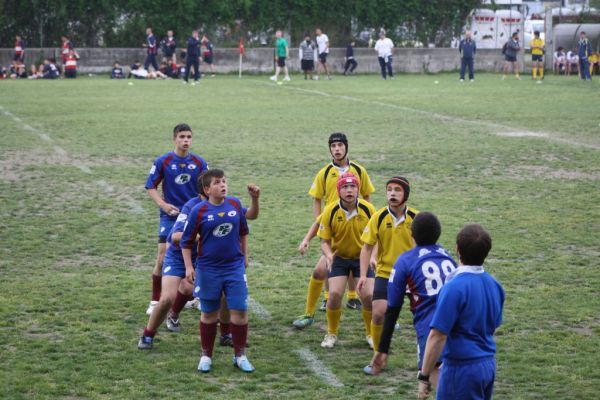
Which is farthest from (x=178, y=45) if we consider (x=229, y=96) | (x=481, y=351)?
(x=481, y=351)

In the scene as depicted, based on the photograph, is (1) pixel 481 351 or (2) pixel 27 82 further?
(2) pixel 27 82

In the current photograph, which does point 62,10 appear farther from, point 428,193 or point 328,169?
point 328,169

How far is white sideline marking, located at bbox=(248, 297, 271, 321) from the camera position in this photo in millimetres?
9898

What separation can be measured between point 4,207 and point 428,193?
681 centimetres

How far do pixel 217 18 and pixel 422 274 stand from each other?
47.6 metres

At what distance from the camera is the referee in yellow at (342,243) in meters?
8.90

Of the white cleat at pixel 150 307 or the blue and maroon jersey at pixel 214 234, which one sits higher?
the blue and maroon jersey at pixel 214 234

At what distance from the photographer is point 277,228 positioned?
1408 centimetres

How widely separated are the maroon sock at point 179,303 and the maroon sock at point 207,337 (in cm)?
103

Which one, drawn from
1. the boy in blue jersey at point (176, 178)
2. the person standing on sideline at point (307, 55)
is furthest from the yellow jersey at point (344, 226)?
the person standing on sideline at point (307, 55)

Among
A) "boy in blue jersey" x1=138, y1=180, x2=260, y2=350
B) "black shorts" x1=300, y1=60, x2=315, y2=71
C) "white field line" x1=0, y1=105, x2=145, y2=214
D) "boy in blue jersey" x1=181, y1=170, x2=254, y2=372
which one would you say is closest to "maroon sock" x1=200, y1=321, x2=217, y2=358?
"boy in blue jersey" x1=181, y1=170, x2=254, y2=372

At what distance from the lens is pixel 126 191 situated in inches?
675

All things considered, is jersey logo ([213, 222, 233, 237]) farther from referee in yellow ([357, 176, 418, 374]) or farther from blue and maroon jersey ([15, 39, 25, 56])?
blue and maroon jersey ([15, 39, 25, 56])

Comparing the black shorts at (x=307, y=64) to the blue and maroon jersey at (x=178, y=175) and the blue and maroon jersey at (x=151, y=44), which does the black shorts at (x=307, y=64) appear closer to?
the blue and maroon jersey at (x=151, y=44)
